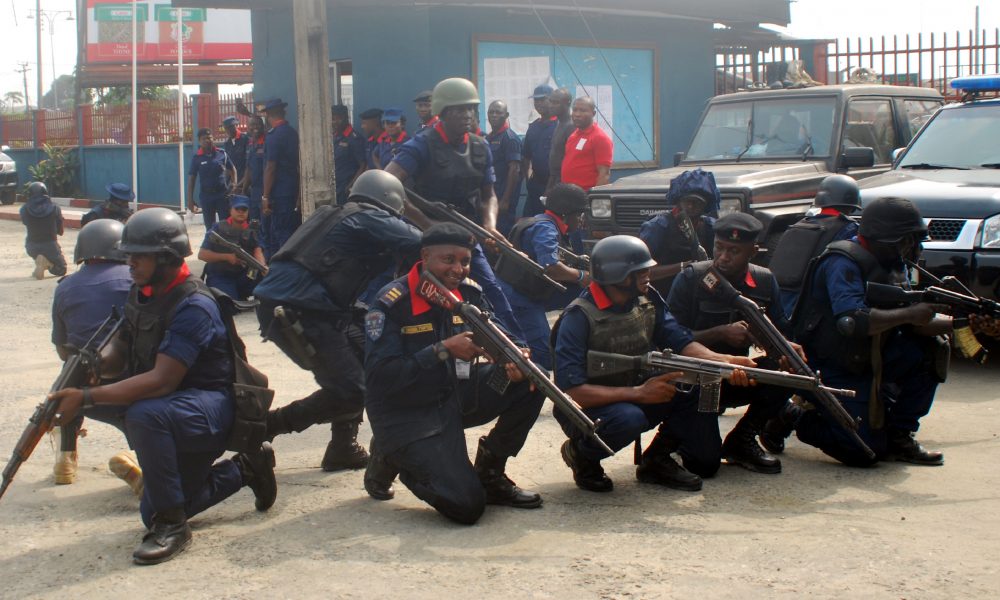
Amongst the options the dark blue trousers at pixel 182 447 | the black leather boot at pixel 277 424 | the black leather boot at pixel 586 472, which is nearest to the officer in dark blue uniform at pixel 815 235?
the black leather boot at pixel 586 472

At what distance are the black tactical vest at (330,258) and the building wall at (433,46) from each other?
23.1 feet

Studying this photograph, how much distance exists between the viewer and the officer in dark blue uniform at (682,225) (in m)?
6.72

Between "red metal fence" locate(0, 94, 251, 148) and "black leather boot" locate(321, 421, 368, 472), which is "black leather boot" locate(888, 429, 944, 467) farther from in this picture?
"red metal fence" locate(0, 94, 251, 148)

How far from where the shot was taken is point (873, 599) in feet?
12.8

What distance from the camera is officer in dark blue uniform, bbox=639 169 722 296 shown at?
6719 millimetres

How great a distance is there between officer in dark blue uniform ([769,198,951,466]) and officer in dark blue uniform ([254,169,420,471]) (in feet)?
6.93

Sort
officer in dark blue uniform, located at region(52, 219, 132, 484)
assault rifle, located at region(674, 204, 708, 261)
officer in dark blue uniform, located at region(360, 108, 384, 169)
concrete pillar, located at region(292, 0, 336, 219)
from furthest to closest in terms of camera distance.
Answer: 1. officer in dark blue uniform, located at region(360, 108, 384, 169)
2. concrete pillar, located at region(292, 0, 336, 219)
3. assault rifle, located at region(674, 204, 708, 261)
4. officer in dark blue uniform, located at region(52, 219, 132, 484)

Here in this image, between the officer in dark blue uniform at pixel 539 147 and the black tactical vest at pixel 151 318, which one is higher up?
the officer in dark blue uniform at pixel 539 147

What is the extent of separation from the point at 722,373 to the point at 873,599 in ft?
4.23

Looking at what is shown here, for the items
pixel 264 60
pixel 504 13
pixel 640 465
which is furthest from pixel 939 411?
pixel 264 60

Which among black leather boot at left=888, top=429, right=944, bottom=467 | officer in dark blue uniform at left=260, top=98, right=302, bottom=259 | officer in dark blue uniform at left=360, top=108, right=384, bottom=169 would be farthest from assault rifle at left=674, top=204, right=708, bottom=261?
officer in dark blue uniform at left=260, top=98, right=302, bottom=259

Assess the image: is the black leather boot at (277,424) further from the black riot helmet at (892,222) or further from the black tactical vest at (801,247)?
the black riot helmet at (892,222)

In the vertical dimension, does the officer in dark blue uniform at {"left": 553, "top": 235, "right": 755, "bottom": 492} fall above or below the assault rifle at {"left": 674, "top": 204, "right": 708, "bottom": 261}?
below

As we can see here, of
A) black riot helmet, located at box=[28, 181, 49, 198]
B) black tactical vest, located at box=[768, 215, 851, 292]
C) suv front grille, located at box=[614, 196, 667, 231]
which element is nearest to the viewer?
black tactical vest, located at box=[768, 215, 851, 292]
